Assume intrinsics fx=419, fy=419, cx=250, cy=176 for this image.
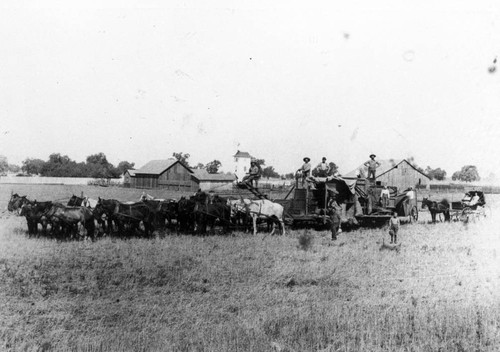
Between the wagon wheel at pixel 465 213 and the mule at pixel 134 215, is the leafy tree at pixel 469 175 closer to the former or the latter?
the wagon wheel at pixel 465 213

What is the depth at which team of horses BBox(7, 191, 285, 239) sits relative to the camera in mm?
13516

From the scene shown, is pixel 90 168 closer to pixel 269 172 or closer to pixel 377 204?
pixel 269 172

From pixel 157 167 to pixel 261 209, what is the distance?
5000cm

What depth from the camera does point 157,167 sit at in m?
63.4

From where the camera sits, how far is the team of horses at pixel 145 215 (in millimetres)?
13516

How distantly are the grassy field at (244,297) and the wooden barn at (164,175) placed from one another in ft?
157

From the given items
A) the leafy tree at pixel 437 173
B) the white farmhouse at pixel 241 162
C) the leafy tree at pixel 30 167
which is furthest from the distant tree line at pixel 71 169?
the leafy tree at pixel 437 173

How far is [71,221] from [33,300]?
20.7 feet

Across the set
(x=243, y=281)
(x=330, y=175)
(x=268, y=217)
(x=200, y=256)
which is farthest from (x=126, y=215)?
(x=330, y=175)

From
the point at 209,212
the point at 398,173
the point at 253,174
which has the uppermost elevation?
the point at 398,173

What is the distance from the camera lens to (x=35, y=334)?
230 inches

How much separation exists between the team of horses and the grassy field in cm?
115

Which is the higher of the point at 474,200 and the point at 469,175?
the point at 469,175

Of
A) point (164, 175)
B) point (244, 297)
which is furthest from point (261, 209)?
point (164, 175)
